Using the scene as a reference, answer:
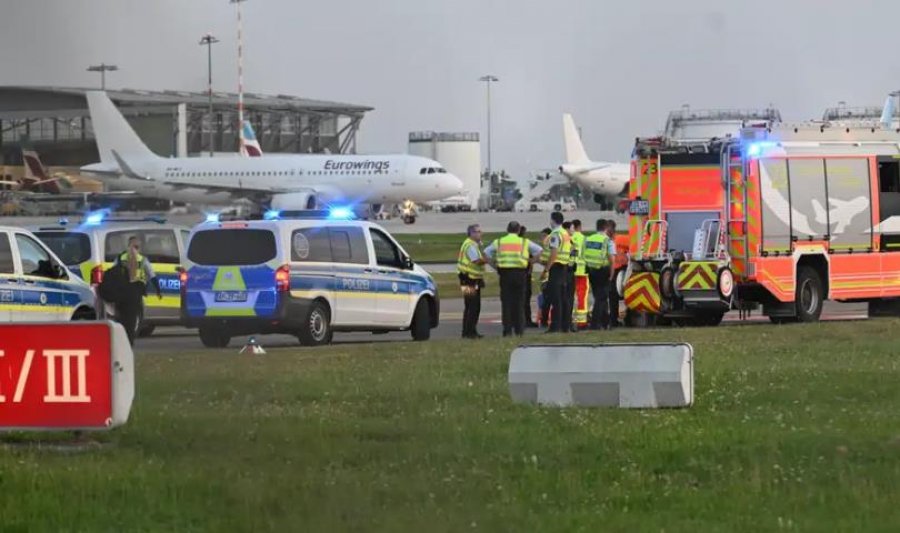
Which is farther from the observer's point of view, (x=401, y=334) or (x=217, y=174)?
(x=217, y=174)

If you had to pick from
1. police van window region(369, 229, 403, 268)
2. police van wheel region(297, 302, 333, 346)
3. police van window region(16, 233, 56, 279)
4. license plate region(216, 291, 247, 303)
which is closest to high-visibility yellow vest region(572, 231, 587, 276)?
police van window region(369, 229, 403, 268)

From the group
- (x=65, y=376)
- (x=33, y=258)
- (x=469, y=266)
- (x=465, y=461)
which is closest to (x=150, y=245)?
(x=469, y=266)

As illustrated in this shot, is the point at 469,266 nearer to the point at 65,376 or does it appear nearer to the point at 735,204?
the point at 735,204

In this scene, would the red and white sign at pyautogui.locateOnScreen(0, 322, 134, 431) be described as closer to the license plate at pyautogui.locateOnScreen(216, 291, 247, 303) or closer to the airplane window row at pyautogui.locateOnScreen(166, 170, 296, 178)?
the license plate at pyautogui.locateOnScreen(216, 291, 247, 303)

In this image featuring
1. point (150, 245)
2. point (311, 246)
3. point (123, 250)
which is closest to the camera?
point (311, 246)

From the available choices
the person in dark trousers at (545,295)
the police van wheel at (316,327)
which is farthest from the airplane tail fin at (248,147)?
the police van wheel at (316,327)

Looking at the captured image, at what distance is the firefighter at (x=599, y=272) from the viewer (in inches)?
952

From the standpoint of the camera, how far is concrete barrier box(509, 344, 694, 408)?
39.8 ft

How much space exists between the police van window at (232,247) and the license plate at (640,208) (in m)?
7.12

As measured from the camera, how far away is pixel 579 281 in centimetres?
2467

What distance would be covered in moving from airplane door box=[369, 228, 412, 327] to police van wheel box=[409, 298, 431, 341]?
0.72 ft

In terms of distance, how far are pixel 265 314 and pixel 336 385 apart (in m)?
7.09

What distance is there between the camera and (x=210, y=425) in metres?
11.2

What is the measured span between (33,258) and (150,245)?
19.3ft
